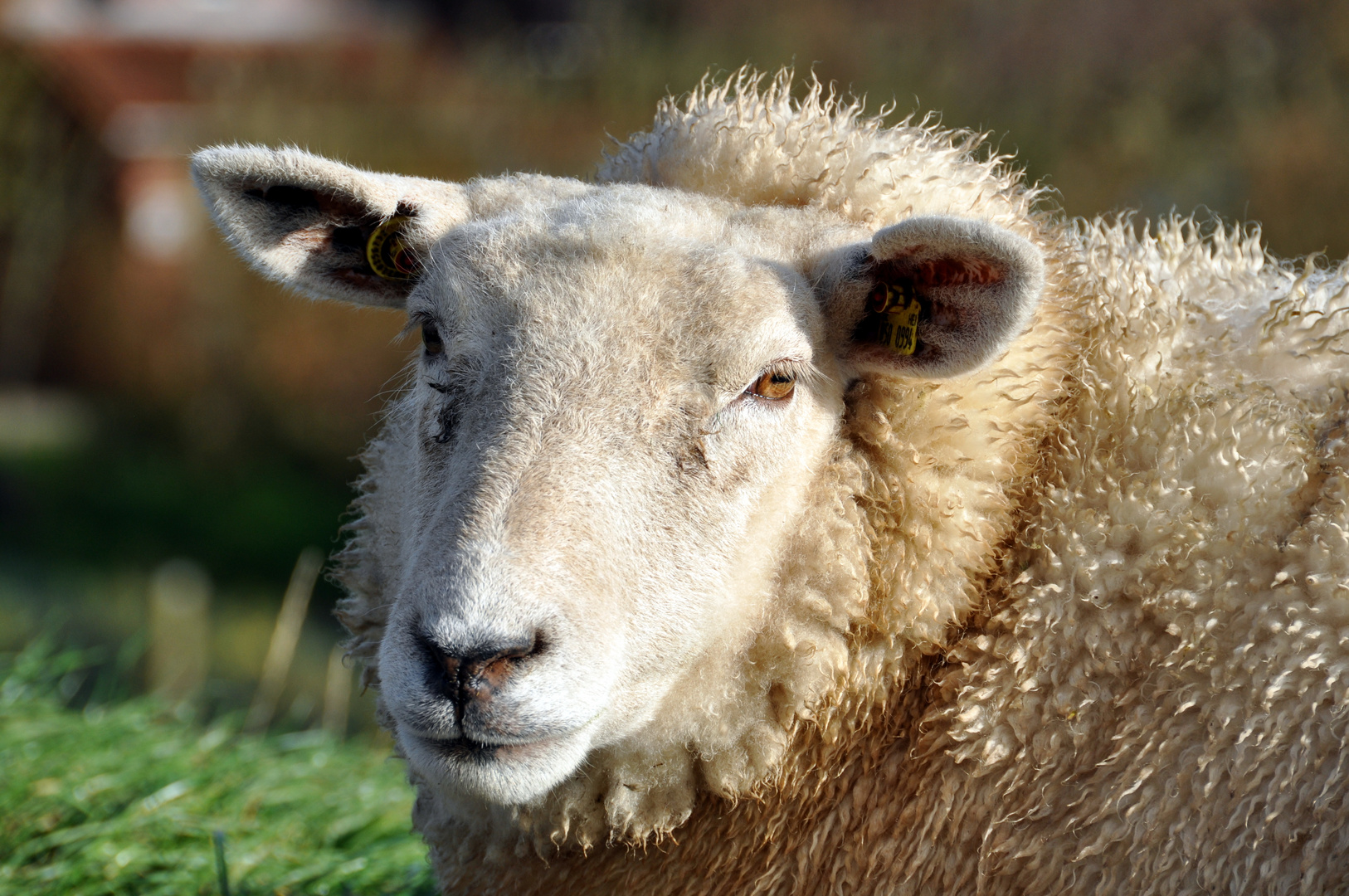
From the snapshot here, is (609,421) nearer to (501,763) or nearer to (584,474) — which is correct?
(584,474)

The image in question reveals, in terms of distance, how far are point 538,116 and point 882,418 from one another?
1550cm

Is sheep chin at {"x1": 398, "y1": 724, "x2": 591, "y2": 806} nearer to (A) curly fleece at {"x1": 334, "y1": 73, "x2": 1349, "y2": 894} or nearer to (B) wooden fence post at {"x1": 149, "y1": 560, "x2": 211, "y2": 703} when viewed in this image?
(A) curly fleece at {"x1": 334, "y1": 73, "x2": 1349, "y2": 894}

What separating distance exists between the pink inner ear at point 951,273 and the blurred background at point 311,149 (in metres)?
7.55

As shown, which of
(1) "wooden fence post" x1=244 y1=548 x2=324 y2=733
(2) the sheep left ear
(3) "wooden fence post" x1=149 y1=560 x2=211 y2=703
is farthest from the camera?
(3) "wooden fence post" x1=149 y1=560 x2=211 y2=703

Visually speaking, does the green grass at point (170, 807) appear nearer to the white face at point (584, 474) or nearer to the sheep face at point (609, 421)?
the sheep face at point (609, 421)

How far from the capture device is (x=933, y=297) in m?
2.26

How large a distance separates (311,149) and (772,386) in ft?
49.3

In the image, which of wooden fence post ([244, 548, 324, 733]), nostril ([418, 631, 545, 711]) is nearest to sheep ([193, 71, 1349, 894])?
nostril ([418, 631, 545, 711])

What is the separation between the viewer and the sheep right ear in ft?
7.93

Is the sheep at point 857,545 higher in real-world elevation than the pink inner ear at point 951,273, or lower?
lower

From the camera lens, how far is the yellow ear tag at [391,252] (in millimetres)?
2568

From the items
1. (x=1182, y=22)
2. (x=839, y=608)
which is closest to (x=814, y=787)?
(x=839, y=608)

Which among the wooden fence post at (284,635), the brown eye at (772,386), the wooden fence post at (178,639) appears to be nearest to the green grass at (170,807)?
the wooden fence post at (284,635)

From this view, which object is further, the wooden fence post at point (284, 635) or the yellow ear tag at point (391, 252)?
the wooden fence post at point (284, 635)
